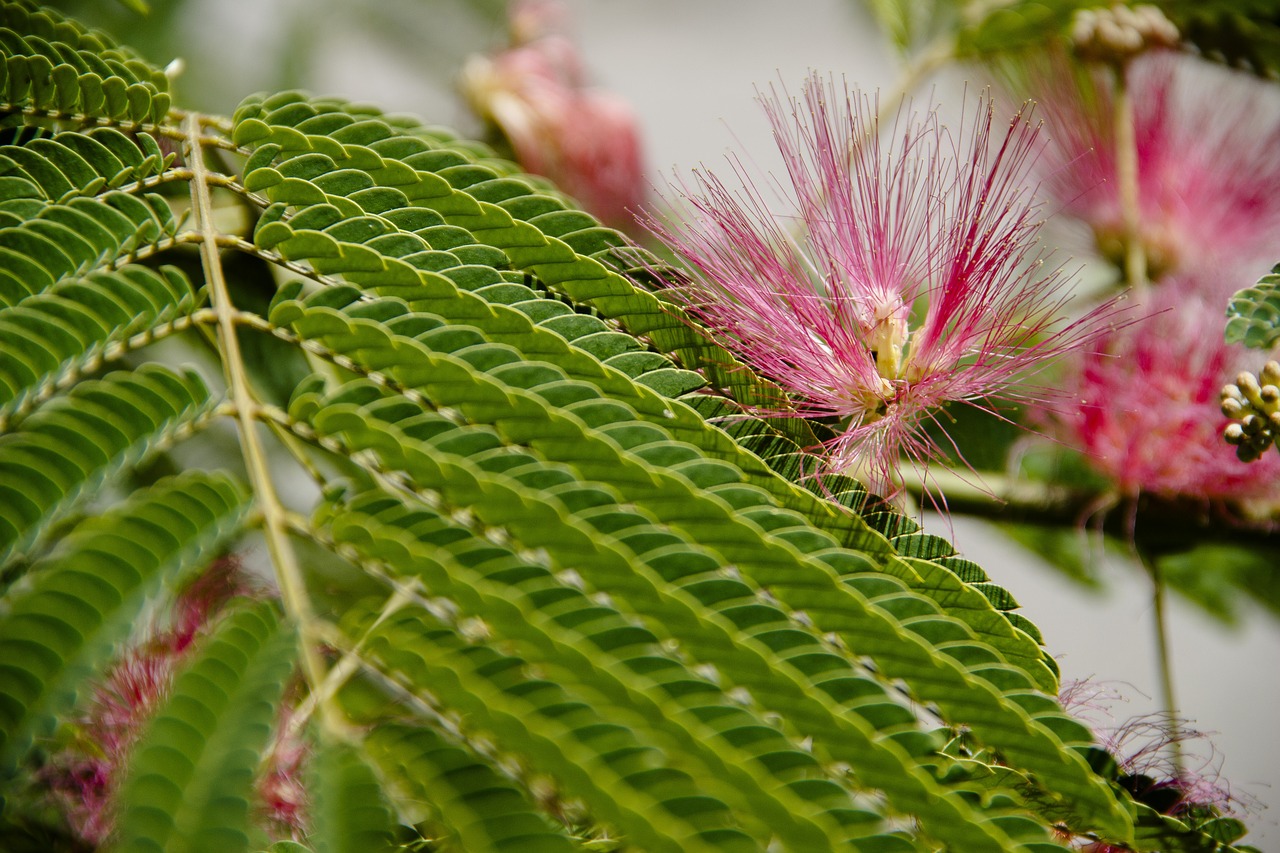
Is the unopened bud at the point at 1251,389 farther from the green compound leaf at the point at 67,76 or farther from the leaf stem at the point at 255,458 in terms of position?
the green compound leaf at the point at 67,76

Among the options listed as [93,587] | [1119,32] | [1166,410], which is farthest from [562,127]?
[93,587]

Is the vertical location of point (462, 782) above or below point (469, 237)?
below

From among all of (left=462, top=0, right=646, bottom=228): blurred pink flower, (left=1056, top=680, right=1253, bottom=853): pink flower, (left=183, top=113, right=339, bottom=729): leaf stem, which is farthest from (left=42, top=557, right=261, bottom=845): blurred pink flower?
(left=462, top=0, right=646, bottom=228): blurred pink flower

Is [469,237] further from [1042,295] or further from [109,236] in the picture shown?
[1042,295]

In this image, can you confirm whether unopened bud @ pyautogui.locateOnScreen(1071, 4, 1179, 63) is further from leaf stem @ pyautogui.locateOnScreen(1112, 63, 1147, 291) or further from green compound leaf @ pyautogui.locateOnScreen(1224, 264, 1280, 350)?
green compound leaf @ pyautogui.locateOnScreen(1224, 264, 1280, 350)

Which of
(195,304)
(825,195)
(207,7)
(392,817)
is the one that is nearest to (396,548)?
(392,817)

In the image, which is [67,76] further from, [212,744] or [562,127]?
[562,127]
